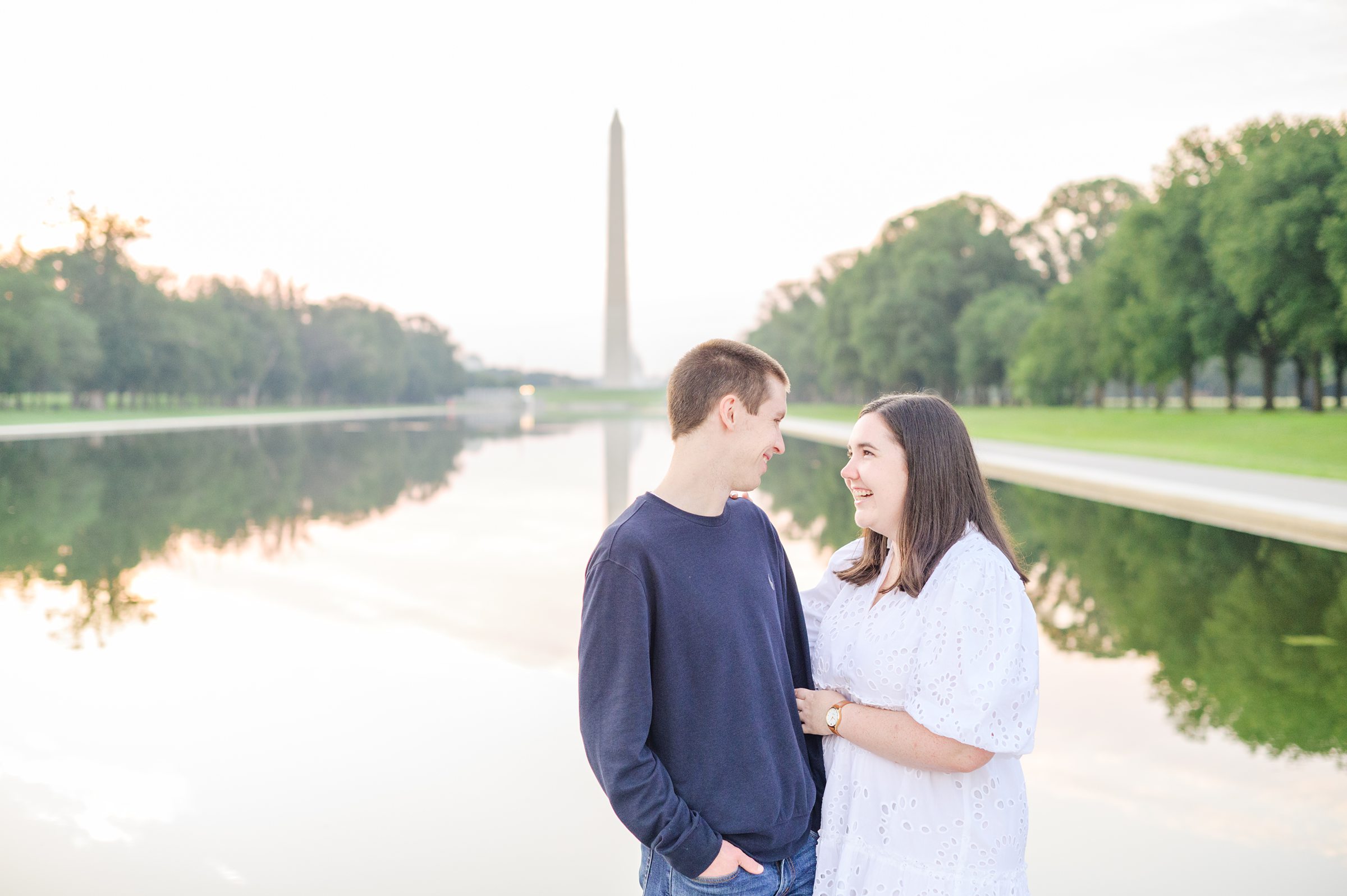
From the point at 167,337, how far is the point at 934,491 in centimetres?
7120

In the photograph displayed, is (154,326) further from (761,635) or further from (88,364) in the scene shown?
(761,635)

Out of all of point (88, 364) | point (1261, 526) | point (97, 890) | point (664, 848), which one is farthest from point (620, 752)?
point (88, 364)

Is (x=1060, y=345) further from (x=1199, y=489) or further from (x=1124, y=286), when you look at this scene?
(x=1199, y=489)

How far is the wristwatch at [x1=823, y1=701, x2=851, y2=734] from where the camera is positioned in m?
2.21

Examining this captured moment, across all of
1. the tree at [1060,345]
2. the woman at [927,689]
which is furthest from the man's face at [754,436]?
the tree at [1060,345]

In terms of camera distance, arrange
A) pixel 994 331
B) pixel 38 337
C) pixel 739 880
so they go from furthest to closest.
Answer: pixel 994 331
pixel 38 337
pixel 739 880

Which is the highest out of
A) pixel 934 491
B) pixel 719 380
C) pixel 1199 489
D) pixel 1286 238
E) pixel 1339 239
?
pixel 1286 238

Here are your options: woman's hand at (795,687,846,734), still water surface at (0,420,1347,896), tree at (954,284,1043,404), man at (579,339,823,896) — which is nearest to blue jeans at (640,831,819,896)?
man at (579,339,823,896)


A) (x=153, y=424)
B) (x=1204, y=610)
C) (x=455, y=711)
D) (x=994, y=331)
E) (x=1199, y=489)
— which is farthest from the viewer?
(x=994, y=331)

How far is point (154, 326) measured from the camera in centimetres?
6575

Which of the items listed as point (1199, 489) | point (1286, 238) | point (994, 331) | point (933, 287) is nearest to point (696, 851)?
point (1199, 489)

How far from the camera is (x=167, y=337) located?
65.4 m

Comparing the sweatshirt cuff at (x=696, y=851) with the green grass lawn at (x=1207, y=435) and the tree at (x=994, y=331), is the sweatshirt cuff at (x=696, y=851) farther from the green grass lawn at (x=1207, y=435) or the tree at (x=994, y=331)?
the tree at (x=994, y=331)

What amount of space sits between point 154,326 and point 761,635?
71.9 metres
